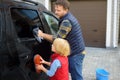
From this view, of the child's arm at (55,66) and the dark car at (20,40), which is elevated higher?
the dark car at (20,40)

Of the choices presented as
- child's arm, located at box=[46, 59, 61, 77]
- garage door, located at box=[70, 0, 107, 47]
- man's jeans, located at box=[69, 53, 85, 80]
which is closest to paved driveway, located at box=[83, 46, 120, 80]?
garage door, located at box=[70, 0, 107, 47]

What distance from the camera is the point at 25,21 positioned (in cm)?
405

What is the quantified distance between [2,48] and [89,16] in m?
10.5

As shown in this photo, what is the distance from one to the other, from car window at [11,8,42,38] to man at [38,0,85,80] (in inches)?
6.8

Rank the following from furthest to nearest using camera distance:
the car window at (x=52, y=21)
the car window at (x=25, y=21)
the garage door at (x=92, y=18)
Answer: the garage door at (x=92, y=18), the car window at (x=52, y=21), the car window at (x=25, y=21)

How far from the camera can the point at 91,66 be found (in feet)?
29.0

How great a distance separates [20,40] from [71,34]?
0.88 meters

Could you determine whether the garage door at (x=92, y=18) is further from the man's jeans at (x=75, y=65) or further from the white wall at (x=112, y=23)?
the man's jeans at (x=75, y=65)

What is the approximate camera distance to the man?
4.15 m

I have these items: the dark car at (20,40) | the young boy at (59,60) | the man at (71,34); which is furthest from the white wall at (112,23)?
the young boy at (59,60)

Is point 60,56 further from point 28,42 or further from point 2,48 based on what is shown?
point 2,48

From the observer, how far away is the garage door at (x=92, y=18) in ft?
43.8

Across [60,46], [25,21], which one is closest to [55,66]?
A: [60,46]

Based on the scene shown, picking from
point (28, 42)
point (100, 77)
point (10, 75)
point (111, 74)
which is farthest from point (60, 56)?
point (111, 74)
